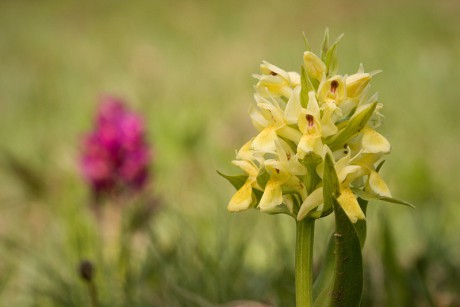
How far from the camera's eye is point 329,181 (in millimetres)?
992

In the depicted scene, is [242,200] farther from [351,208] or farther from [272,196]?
[351,208]

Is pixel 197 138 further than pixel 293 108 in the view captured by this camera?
Yes

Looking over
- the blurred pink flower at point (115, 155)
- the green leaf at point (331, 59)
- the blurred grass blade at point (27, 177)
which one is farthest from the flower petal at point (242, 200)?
the blurred grass blade at point (27, 177)

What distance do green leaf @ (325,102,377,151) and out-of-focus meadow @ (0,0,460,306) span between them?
1.70 ft

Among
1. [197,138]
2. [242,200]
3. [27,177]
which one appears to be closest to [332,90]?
[242,200]

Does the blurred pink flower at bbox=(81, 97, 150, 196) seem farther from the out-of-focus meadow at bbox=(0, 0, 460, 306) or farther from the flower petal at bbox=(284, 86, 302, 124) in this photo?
the flower petal at bbox=(284, 86, 302, 124)

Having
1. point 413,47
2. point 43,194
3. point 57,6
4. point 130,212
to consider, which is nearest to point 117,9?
point 57,6

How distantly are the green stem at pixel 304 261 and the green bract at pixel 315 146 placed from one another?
1.2 inches

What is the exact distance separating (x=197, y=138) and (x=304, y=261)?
2.28 m

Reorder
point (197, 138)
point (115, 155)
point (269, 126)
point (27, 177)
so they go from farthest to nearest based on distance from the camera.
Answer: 1. point (197, 138)
2. point (27, 177)
3. point (115, 155)
4. point (269, 126)

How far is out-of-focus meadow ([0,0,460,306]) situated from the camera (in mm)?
1814

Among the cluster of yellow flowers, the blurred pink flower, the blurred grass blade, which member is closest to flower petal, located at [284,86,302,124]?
the cluster of yellow flowers

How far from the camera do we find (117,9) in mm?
7418

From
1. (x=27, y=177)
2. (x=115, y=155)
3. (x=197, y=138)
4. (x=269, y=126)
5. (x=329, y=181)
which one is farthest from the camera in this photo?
(x=197, y=138)
